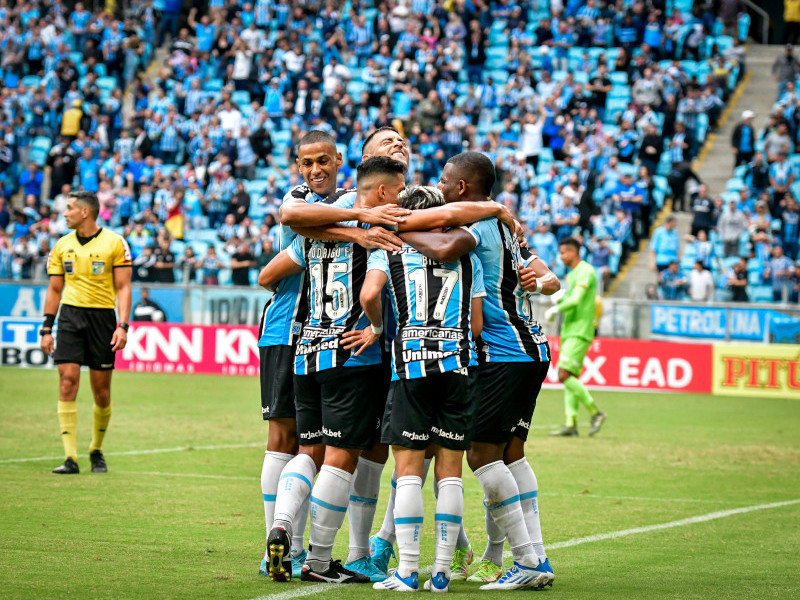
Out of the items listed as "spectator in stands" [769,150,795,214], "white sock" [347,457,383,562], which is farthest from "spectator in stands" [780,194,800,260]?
"white sock" [347,457,383,562]

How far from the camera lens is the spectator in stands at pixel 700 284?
73.0 feet

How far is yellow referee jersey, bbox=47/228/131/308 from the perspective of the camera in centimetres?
1134

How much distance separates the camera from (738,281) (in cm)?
2267

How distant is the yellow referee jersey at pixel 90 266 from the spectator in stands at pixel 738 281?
13543 millimetres

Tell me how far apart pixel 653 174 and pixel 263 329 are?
68.3ft

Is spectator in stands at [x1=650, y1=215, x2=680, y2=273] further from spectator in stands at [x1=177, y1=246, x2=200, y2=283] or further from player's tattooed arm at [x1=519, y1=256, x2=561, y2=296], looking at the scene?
player's tattooed arm at [x1=519, y1=256, x2=561, y2=296]

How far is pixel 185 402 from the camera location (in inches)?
721

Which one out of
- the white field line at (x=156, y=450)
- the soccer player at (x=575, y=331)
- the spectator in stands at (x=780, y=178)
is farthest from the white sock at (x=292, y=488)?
the spectator in stands at (x=780, y=178)

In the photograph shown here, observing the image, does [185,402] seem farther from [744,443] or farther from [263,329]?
[263,329]

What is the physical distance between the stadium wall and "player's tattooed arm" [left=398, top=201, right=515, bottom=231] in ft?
50.0

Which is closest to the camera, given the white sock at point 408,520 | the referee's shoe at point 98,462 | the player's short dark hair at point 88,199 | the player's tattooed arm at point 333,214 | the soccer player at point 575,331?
the white sock at point 408,520

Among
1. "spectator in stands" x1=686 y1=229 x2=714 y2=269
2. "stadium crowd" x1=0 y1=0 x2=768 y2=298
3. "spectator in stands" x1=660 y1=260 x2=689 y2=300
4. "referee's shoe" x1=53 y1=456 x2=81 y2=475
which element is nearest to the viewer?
"referee's shoe" x1=53 y1=456 x2=81 y2=475

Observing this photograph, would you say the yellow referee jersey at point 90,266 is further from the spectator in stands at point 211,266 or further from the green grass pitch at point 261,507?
the spectator in stands at point 211,266

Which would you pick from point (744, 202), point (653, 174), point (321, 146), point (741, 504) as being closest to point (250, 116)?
point (653, 174)
